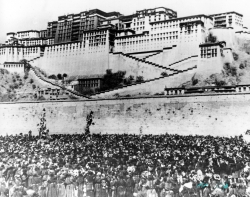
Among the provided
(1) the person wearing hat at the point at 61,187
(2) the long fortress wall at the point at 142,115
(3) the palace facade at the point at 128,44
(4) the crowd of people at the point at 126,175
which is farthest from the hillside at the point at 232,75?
(1) the person wearing hat at the point at 61,187

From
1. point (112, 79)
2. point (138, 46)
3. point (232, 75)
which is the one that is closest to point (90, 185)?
point (112, 79)

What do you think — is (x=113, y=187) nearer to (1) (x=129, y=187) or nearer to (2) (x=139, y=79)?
(1) (x=129, y=187)

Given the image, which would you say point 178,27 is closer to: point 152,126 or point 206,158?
point 152,126

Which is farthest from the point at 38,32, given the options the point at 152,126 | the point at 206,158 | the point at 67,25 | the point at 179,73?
the point at 206,158

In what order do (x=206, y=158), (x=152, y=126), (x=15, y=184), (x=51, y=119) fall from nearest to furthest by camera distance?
(x=15, y=184) < (x=206, y=158) < (x=152, y=126) < (x=51, y=119)

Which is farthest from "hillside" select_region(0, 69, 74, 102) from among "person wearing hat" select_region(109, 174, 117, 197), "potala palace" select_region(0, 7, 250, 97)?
"person wearing hat" select_region(109, 174, 117, 197)
